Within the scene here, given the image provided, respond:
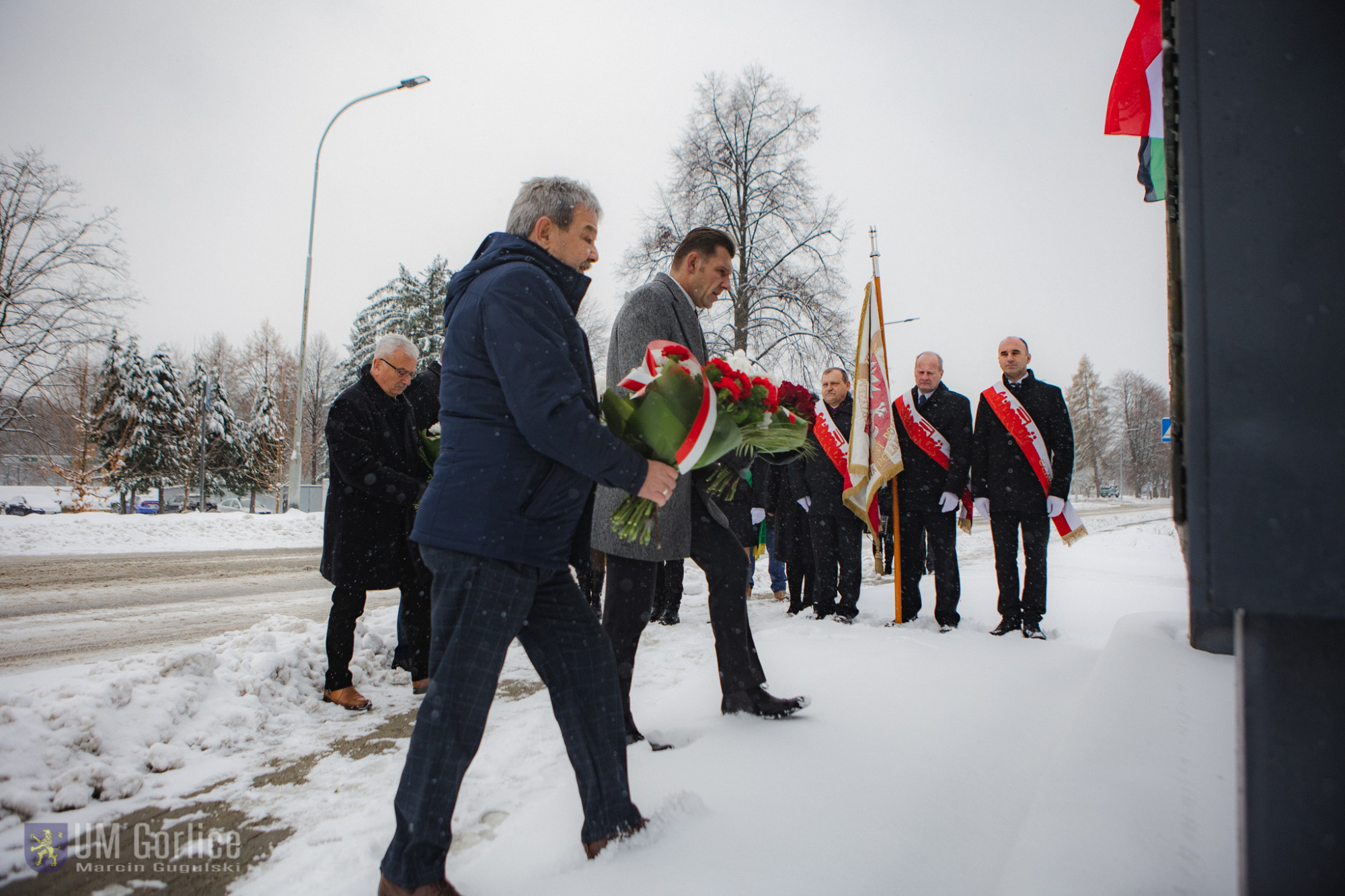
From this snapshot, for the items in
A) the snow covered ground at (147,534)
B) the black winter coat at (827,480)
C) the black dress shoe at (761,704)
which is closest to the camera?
the black dress shoe at (761,704)

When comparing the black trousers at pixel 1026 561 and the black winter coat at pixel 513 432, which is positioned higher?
the black winter coat at pixel 513 432

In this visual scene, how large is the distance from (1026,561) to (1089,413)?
205 ft

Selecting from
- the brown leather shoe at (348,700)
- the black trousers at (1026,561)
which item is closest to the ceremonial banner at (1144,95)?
the black trousers at (1026,561)

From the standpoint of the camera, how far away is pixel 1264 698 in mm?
961

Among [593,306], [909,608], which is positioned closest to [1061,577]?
[909,608]

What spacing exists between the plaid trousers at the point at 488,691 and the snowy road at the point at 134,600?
4.56 meters

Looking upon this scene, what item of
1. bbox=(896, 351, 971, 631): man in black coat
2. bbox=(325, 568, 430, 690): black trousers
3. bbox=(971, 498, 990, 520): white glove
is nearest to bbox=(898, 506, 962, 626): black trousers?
bbox=(896, 351, 971, 631): man in black coat

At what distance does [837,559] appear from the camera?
6.36 meters

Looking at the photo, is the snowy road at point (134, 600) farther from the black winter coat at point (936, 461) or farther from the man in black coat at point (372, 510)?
the black winter coat at point (936, 461)

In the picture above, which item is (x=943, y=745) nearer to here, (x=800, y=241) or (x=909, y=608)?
(x=909, y=608)

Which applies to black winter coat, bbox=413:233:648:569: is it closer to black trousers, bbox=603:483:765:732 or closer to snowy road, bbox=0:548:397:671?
black trousers, bbox=603:483:765:732

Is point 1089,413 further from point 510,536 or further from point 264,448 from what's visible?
point 510,536

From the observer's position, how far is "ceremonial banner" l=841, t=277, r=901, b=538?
5785 mm

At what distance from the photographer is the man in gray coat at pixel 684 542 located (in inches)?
105
